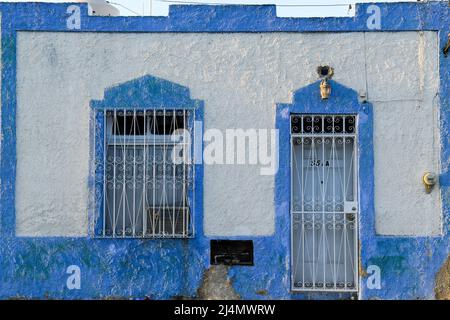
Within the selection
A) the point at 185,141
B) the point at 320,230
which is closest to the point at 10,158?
the point at 185,141

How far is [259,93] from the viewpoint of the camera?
934 centimetres

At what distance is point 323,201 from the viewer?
9359mm

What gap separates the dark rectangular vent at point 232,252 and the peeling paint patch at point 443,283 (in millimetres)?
1961

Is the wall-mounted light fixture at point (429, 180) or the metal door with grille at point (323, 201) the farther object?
the metal door with grille at point (323, 201)

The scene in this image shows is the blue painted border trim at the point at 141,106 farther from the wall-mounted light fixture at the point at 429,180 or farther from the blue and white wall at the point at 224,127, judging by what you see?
the wall-mounted light fixture at the point at 429,180

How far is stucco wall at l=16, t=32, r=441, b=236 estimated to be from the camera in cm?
926

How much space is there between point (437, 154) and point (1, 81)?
4.71 m

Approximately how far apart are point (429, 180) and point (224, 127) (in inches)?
87.3

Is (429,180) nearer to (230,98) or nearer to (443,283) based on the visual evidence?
(443,283)

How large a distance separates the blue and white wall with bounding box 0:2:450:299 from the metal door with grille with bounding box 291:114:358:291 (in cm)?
18

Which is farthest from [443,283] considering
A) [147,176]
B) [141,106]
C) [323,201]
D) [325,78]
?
[141,106]

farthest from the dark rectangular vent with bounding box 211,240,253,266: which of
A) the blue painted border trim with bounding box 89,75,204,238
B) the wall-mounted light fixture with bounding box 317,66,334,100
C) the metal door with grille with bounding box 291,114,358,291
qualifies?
the wall-mounted light fixture with bounding box 317,66,334,100

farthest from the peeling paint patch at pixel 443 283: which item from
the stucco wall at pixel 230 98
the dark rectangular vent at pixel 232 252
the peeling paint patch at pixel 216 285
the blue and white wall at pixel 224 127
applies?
the peeling paint patch at pixel 216 285

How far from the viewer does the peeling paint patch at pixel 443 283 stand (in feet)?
30.0
